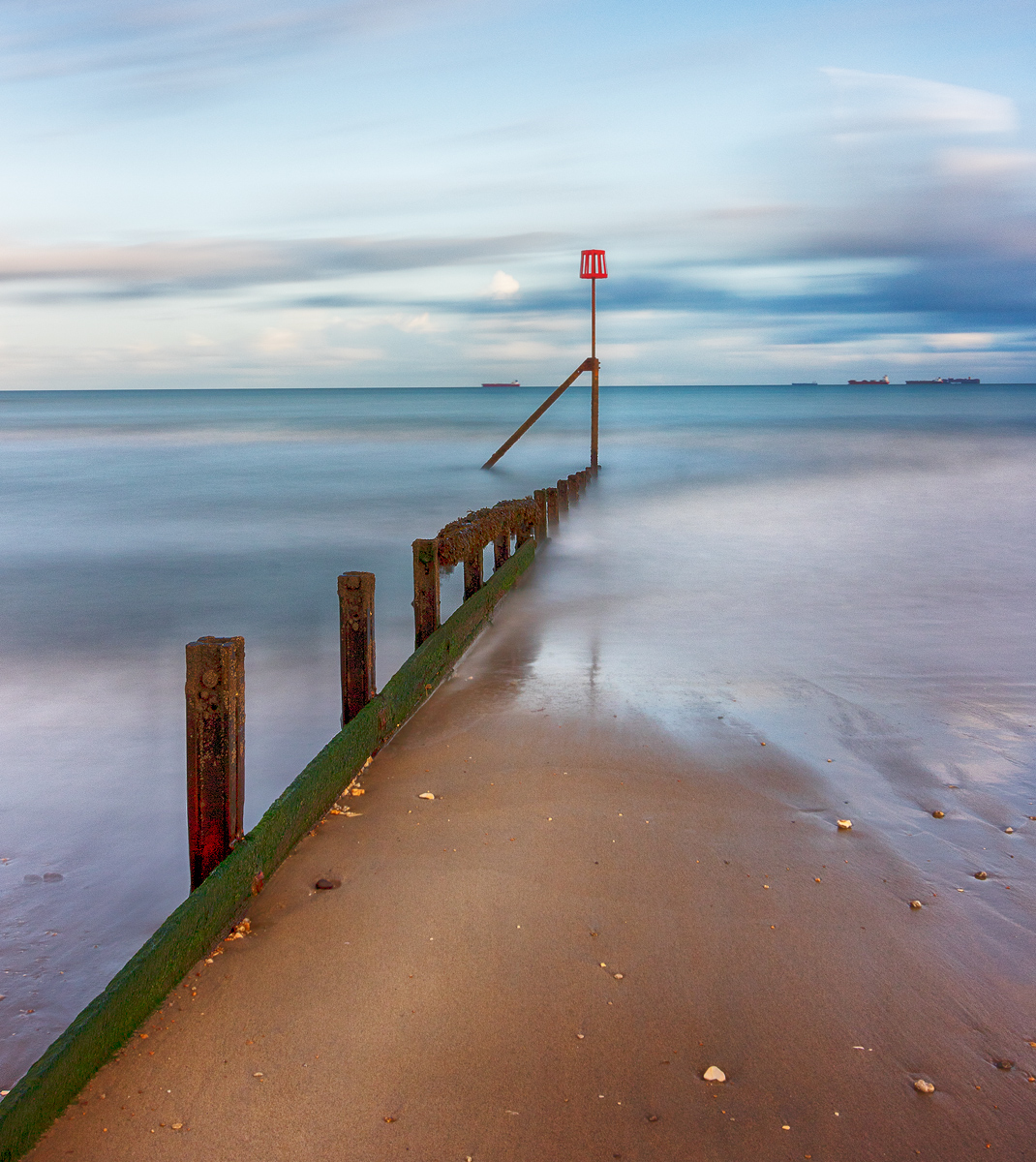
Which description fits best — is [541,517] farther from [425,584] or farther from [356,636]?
[356,636]

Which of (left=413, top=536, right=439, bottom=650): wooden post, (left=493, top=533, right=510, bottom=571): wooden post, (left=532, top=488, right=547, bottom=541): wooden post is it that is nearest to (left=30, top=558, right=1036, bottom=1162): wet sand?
(left=413, top=536, right=439, bottom=650): wooden post

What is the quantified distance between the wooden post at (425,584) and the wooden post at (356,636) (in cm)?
124

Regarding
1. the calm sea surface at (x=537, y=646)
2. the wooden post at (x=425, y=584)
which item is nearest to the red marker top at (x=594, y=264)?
the calm sea surface at (x=537, y=646)

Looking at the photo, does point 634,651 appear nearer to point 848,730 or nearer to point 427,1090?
point 848,730

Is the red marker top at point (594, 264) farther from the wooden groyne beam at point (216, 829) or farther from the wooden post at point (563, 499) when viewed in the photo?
the wooden groyne beam at point (216, 829)

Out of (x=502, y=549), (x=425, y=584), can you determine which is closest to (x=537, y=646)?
(x=425, y=584)

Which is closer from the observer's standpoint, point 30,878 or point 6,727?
point 30,878

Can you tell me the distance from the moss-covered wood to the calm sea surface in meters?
0.58

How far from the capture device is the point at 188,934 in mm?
3123

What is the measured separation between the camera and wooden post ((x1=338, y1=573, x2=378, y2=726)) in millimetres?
4910

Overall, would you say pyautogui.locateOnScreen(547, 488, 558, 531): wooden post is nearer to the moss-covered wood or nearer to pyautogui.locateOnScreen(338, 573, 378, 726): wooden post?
the moss-covered wood

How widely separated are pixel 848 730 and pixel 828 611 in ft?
12.4

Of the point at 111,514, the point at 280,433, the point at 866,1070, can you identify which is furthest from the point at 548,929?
the point at 280,433

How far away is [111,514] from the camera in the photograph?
754 inches
